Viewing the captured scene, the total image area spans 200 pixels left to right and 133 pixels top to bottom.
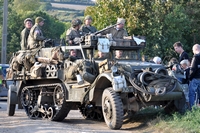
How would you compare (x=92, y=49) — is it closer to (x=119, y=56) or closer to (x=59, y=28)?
(x=119, y=56)

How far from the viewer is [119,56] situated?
50.1ft

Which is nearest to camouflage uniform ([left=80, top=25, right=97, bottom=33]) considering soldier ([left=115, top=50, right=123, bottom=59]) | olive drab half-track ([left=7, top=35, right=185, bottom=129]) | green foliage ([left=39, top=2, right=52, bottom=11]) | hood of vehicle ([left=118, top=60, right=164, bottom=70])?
olive drab half-track ([left=7, top=35, right=185, bottom=129])

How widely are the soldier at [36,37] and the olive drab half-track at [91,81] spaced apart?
13.8 inches

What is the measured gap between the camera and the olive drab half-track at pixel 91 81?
43.6ft

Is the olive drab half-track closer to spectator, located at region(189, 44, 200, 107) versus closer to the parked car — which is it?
spectator, located at region(189, 44, 200, 107)

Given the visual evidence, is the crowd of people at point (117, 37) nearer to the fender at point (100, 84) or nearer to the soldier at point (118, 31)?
the soldier at point (118, 31)

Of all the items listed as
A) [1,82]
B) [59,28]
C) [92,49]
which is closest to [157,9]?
[1,82]

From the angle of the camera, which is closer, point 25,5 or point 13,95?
point 13,95

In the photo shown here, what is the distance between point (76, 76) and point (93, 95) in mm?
818

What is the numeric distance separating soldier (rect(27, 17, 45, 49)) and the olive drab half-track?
0.35 meters

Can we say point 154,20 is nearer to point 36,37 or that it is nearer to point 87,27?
point 87,27

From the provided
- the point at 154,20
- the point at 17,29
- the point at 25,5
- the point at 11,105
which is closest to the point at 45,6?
the point at 25,5

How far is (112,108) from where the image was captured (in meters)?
13.3

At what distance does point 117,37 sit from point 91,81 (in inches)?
71.4
